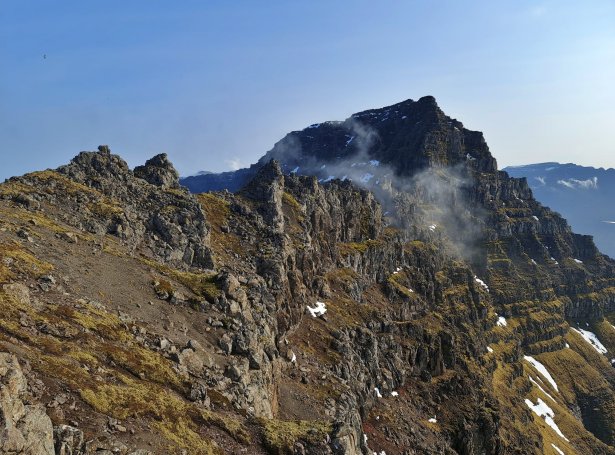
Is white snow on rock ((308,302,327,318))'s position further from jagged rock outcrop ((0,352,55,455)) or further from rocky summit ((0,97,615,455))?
jagged rock outcrop ((0,352,55,455))

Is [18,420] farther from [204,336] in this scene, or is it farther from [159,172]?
[159,172]

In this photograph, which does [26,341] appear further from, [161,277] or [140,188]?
[140,188]

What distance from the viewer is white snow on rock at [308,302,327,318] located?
4464 inches

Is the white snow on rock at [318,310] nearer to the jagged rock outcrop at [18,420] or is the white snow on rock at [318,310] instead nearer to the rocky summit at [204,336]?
the rocky summit at [204,336]

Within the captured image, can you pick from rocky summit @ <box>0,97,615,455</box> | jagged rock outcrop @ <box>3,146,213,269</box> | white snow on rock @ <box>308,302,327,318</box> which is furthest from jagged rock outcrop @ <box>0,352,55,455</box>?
Answer: white snow on rock @ <box>308,302,327,318</box>

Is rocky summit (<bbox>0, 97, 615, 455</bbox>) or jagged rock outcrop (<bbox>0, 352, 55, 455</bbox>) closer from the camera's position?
jagged rock outcrop (<bbox>0, 352, 55, 455</bbox>)

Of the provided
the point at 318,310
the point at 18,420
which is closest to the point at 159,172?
the point at 318,310

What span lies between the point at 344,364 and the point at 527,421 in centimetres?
12375

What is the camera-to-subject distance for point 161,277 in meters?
68.6

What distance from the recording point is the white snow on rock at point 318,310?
11338 cm

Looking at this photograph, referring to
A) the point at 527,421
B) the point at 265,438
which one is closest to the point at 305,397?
the point at 265,438

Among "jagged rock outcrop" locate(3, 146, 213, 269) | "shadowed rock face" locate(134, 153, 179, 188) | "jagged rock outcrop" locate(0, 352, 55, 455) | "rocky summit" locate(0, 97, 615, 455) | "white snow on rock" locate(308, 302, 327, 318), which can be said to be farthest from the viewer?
"white snow on rock" locate(308, 302, 327, 318)

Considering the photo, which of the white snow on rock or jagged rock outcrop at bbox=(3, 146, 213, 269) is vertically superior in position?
jagged rock outcrop at bbox=(3, 146, 213, 269)

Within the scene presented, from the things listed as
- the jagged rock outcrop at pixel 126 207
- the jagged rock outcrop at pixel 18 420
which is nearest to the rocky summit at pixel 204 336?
the jagged rock outcrop at pixel 18 420
